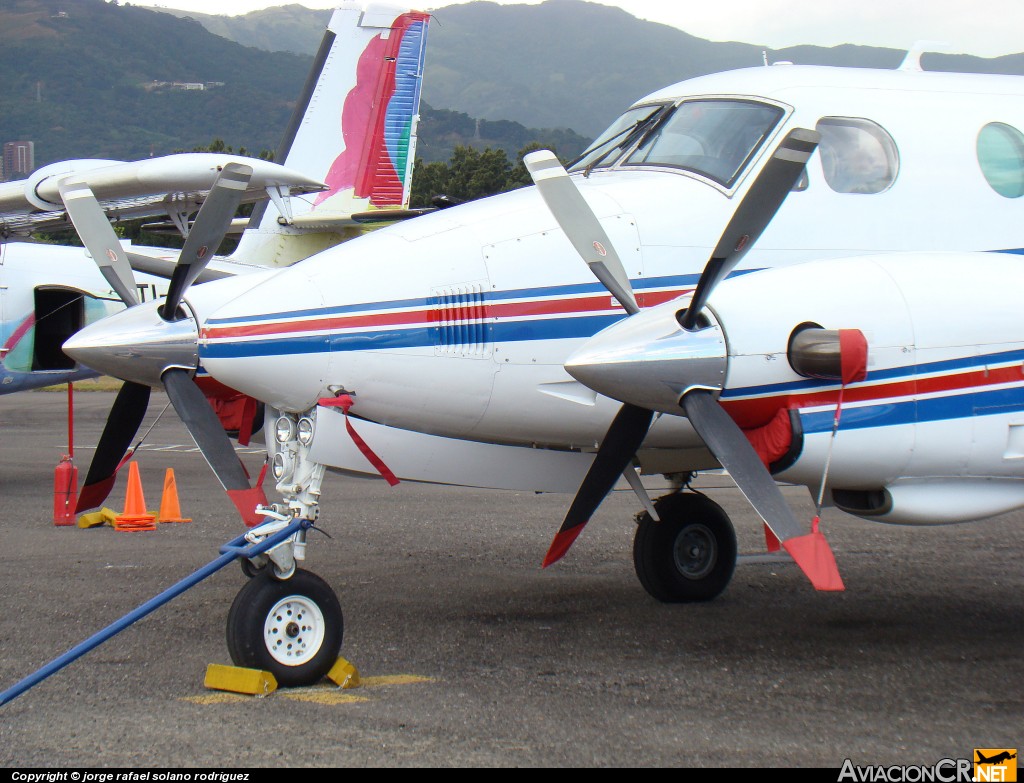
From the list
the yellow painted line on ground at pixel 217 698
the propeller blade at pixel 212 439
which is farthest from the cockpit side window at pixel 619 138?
the yellow painted line on ground at pixel 217 698

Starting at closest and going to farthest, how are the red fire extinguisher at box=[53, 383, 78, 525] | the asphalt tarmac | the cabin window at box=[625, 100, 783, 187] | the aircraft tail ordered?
the asphalt tarmac
the cabin window at box=[625, 100, 783, 187]
the red fire extinguisher at box=[53, 383, 78, 525]
the aircraft tail

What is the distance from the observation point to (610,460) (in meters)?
6.65

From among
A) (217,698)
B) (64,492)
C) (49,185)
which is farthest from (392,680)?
(49,185)

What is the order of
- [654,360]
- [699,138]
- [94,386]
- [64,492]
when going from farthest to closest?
[94,386] → [64,492] → [699,138] → [654,360]

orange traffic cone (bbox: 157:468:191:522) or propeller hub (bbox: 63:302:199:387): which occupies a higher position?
propeller hub (bbox: 63:302:199:387)

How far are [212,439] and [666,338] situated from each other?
280 cm

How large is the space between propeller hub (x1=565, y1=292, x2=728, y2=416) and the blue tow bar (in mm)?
1854

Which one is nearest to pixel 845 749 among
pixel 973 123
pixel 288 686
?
pixel 288 686

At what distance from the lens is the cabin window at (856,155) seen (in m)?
7.24

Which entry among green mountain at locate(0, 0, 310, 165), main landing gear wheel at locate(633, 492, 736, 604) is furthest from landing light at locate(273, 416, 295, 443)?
green mountain at locate(0, 0, 310, 165)

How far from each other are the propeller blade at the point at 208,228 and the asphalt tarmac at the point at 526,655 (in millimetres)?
2196

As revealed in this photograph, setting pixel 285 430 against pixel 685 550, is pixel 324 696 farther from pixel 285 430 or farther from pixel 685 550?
pixel 685 550

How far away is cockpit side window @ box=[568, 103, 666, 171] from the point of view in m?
7.79

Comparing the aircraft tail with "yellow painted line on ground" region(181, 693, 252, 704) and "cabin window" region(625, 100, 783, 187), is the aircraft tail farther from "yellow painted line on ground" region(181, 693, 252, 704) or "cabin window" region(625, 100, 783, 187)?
"yellow painted line on ground" region(181, 693, 252, 704)
